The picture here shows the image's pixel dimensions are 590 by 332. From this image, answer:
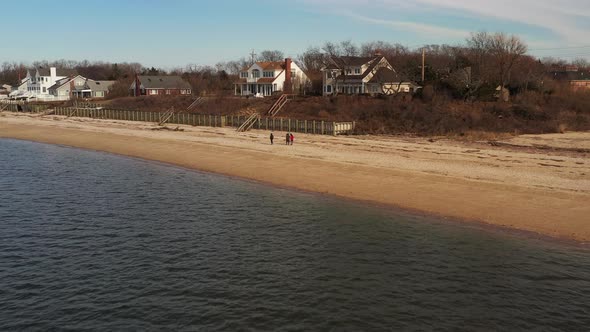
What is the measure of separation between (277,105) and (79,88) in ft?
278

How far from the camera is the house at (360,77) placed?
7538 cm

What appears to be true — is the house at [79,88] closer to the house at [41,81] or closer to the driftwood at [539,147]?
the house at [41,81]

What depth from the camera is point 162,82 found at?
386ft

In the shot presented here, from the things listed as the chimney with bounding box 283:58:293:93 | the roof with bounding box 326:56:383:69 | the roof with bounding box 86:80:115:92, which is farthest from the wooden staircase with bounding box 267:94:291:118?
the roof with bounding box 86:80:115:92

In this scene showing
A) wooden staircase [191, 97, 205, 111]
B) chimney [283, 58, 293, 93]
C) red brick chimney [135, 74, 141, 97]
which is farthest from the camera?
red brick chimney [135, 74, 141, 97]

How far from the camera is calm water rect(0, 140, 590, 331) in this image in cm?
1434

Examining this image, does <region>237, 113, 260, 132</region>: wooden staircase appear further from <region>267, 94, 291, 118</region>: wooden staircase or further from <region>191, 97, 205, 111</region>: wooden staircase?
<region>191, 97, 205, 111</region>: wooden staircase

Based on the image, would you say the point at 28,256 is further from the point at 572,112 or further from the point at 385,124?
the point at 572,112

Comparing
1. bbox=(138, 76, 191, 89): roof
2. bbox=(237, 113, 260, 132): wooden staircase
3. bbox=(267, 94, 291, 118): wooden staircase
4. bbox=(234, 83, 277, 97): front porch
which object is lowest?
bbox=(237, 113, 260, 132): wooden staircase

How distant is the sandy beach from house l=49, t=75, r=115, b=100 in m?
77.8

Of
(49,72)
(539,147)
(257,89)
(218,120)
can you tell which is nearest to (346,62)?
(257,89)

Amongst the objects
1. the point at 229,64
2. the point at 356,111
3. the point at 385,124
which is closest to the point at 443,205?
the point at 385,124

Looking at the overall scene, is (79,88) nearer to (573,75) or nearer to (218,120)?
(218,120)

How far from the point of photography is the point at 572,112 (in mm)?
55844
